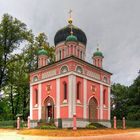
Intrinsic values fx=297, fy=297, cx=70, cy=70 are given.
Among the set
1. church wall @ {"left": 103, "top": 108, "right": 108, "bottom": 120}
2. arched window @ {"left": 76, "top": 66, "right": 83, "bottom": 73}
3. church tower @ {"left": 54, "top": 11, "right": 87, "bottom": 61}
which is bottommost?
church wall @ {"left": 103, "top": 108, "right": 108, "bottom": 120}

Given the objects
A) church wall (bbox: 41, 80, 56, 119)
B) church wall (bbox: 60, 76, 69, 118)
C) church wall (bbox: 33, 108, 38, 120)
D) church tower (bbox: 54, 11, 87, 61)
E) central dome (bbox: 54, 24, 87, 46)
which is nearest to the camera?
church wall (bbox: 60, 76, 69, 118)

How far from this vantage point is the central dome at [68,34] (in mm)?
34728

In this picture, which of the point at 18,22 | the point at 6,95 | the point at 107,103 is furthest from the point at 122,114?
the point at 18,22

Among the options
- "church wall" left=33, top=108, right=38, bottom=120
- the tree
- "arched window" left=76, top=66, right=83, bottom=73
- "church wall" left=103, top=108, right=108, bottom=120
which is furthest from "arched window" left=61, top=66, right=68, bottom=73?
the tree

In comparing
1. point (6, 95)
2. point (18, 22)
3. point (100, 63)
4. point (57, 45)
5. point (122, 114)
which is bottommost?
point (122, 114)

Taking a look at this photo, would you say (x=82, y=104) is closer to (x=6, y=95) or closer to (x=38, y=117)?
(x=38, y=117)

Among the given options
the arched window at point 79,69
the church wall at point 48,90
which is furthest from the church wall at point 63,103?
the arched window at point 79,69

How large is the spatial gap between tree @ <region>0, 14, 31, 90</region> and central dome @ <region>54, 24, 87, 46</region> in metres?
7.51

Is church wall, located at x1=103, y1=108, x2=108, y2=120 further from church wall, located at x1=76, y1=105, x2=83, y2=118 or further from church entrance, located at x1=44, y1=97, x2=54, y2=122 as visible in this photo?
church entrance, located at x1=44, y1=97, x2=54, y2=122

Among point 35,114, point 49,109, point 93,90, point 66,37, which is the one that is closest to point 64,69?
point 93,90

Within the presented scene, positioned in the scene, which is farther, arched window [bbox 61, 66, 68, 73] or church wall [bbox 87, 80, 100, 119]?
church wall [bbox 87, 80, 100, 119]

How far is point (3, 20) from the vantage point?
3994cm

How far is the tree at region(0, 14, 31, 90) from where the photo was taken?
4000 centimetres

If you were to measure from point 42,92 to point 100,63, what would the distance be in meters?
7.72
